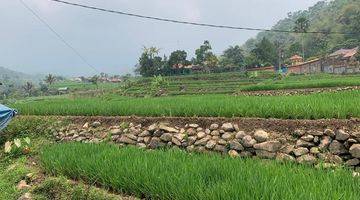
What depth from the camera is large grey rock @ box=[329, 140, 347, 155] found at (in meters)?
6.61

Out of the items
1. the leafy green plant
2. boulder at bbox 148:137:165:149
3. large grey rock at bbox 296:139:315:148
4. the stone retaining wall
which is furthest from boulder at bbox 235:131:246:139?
the leafy green plant

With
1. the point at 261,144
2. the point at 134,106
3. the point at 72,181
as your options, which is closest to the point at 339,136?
the point at 261,144

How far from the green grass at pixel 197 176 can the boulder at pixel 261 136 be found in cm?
159

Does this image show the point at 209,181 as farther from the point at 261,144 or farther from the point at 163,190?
the point at 261,144

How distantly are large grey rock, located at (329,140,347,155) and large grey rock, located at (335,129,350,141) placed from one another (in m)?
0.08

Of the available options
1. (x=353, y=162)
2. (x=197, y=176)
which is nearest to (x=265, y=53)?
(x=353, y=162)

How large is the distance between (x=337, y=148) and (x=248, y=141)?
1530mm

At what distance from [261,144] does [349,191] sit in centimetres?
310

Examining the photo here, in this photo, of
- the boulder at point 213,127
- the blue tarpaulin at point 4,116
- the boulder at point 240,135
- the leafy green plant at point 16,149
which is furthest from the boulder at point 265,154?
the blue tarpaulin at point 4,116

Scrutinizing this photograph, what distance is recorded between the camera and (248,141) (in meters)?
7.43

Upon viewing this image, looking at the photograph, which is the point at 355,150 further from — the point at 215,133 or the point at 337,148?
the point at 215,133

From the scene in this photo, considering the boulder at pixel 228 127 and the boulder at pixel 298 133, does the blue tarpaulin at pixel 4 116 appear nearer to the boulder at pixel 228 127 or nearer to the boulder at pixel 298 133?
the boulder at pixel 228 127

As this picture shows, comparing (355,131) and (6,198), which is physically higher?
(355,131)

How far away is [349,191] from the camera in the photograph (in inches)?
160
